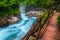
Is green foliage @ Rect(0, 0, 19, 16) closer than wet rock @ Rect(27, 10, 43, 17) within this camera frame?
Yes

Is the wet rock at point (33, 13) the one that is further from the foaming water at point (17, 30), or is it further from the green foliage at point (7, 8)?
the green foliage at point (7, 8)

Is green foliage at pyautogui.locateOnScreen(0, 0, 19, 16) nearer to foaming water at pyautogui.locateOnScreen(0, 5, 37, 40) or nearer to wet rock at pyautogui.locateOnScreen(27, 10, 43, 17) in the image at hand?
foaming water at pyautogui.locateOnScreen(0, 5, 37, 40)

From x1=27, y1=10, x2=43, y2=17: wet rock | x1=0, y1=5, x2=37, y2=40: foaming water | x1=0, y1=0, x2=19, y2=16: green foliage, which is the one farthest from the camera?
x1=27, y1=10, x2=43, y2=17: wet rock

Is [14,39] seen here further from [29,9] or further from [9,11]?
[29,9]

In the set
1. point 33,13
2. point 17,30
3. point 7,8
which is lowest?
point 17,30

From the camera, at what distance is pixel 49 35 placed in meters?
6.19

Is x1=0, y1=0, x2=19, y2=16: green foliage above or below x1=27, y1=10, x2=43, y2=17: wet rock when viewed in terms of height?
above

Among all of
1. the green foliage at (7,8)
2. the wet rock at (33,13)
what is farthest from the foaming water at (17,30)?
the green foliage at (7,8)

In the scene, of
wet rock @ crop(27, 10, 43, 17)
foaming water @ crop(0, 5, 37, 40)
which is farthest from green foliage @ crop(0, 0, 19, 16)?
wet rock @ crop(27, 10, 43, 17)

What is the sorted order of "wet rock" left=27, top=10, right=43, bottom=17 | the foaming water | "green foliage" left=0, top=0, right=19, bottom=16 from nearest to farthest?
the foaming water → "green foliage" left=0, top=0, right=19, bottom=16 → "wet rock" left=27, top=10, right=43, bottom=17

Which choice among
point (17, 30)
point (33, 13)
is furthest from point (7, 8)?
point (33, 13)

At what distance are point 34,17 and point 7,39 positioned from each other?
608 cm

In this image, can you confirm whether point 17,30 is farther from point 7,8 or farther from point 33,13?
point 33,13

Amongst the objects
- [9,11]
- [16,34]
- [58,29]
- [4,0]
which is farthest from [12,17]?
[58,29]
